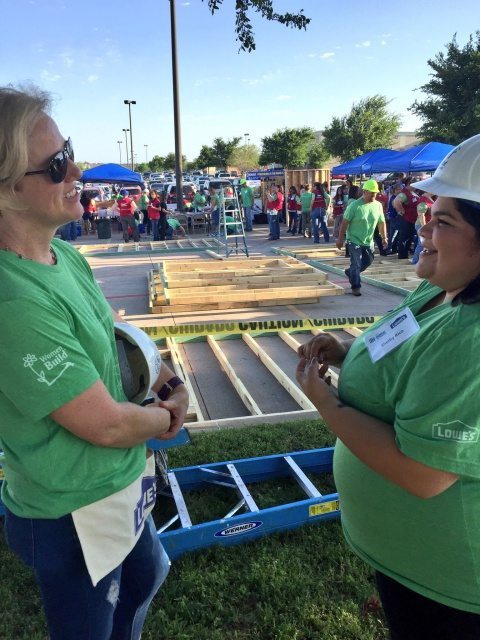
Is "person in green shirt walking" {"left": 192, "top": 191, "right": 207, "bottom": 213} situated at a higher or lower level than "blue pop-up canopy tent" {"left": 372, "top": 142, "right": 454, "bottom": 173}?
lower

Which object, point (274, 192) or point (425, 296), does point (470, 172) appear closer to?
point (425, 296)

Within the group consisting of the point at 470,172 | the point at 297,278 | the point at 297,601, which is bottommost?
the point at 297,601

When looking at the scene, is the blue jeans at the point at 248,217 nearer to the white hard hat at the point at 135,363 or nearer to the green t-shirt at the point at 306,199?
the green t-shirt at the point at 306,199

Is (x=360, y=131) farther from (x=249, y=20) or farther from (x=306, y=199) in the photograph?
(x=249, y=20)

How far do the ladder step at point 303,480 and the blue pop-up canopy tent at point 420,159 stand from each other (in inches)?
553

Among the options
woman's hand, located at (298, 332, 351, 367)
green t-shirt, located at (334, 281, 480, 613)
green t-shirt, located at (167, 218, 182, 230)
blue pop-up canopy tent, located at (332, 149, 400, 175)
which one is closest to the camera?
green t-shirt, located at (334, 281, 480, 613)

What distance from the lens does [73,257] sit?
1754mm

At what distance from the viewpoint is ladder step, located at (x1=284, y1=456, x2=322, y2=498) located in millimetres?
3498

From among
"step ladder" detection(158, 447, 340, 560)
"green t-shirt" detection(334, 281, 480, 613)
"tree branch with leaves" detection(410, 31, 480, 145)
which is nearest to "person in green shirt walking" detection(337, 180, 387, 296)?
"step ladder" detection(158, 447, 340, 560)

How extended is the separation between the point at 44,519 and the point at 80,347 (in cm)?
54

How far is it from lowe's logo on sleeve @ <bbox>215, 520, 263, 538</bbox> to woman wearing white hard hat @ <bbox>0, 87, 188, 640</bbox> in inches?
62.1

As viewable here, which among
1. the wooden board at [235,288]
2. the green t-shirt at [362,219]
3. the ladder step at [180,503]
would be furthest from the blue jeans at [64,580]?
the green t-shirt at [362,219]

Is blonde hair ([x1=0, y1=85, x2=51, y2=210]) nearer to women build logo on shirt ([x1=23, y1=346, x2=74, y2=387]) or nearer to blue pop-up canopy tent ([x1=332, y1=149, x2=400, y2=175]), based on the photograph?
women build logo on shirt ([x1=23, y1=346, x2=74, y2=387])

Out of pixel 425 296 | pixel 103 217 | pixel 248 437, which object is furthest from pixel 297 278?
pixel 103 217
